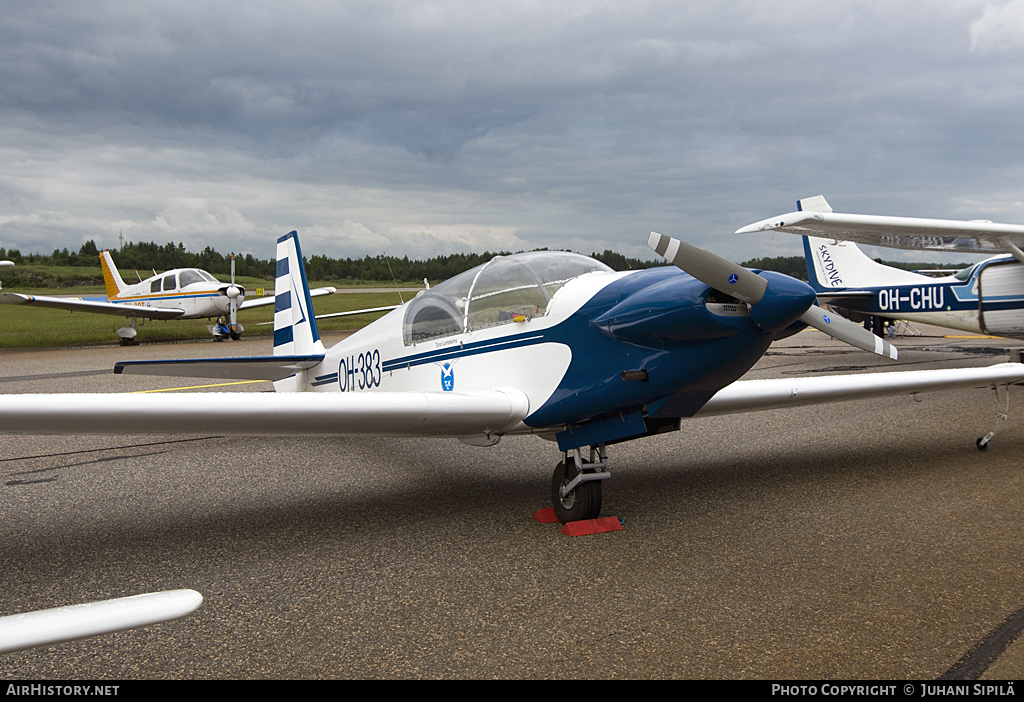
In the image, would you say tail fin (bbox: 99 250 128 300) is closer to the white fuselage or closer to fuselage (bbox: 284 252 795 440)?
the white fuselage

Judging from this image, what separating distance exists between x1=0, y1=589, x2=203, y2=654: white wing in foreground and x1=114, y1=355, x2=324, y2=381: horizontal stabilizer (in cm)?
381

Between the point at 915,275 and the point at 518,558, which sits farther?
the point at 915,275

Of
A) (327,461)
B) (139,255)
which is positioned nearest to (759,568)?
(327,461)

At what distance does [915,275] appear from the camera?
16.3 metres

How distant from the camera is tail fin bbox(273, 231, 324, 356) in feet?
26.0

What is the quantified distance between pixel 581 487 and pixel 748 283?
66.1 inches

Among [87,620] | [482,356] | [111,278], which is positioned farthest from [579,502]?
[111,278]

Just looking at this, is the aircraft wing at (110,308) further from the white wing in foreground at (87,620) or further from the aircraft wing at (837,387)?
the white wing in foreground at (87,620)

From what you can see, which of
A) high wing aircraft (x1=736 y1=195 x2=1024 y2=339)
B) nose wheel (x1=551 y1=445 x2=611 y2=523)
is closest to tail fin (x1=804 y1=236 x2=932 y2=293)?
high wing aircraft (x1=736 y1=195 x2=1024 y2=339)

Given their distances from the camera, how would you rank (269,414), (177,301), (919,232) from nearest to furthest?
(269,414) < (919,232) < (177,301)

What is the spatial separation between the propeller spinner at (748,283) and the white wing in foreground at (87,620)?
2631mm

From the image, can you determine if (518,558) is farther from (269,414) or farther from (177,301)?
(177,301)

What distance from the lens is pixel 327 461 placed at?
6.49m
